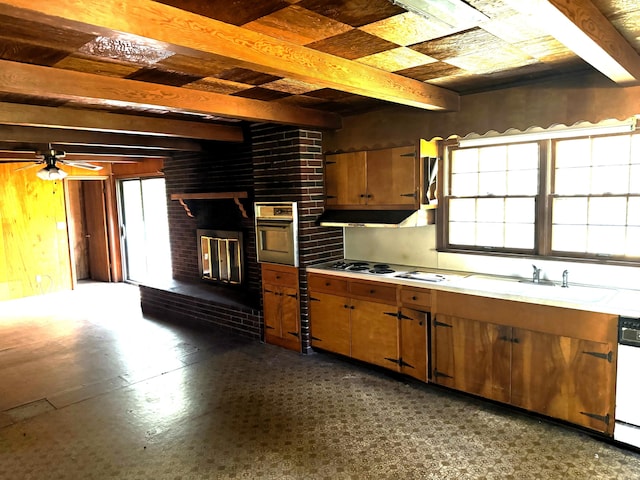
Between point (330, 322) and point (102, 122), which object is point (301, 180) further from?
point (102, 122)

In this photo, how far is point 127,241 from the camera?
335 inches

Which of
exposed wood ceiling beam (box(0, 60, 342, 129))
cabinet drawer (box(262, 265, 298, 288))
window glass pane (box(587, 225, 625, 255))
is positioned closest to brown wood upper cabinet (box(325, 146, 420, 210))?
exposed wood ceiling beam (box(0, 60, 342, 129))

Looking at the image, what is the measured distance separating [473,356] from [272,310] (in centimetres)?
217

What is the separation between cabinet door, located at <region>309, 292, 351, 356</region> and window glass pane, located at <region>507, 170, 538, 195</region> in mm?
1711

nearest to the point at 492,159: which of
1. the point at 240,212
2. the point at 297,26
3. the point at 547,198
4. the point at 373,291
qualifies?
the point at 547,198

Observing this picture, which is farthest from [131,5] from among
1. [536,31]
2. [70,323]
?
[70,323]

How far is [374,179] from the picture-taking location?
4090 millimetres

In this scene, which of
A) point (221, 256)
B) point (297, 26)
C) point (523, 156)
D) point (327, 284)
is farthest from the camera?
point (221, 256)

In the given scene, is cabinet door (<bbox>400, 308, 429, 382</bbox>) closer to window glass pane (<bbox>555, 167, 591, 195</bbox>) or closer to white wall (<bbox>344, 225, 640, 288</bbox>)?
white wall (<bbox>344, 225, 640, 288</bbox>)

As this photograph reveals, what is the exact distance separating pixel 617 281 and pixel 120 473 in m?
3.50

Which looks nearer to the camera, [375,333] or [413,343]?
[413,343]

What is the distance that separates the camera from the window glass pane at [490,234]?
373 cm

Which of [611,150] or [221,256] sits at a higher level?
[611,150]

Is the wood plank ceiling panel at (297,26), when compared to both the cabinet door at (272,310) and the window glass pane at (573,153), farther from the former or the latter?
the cabinet door at (272,310)
